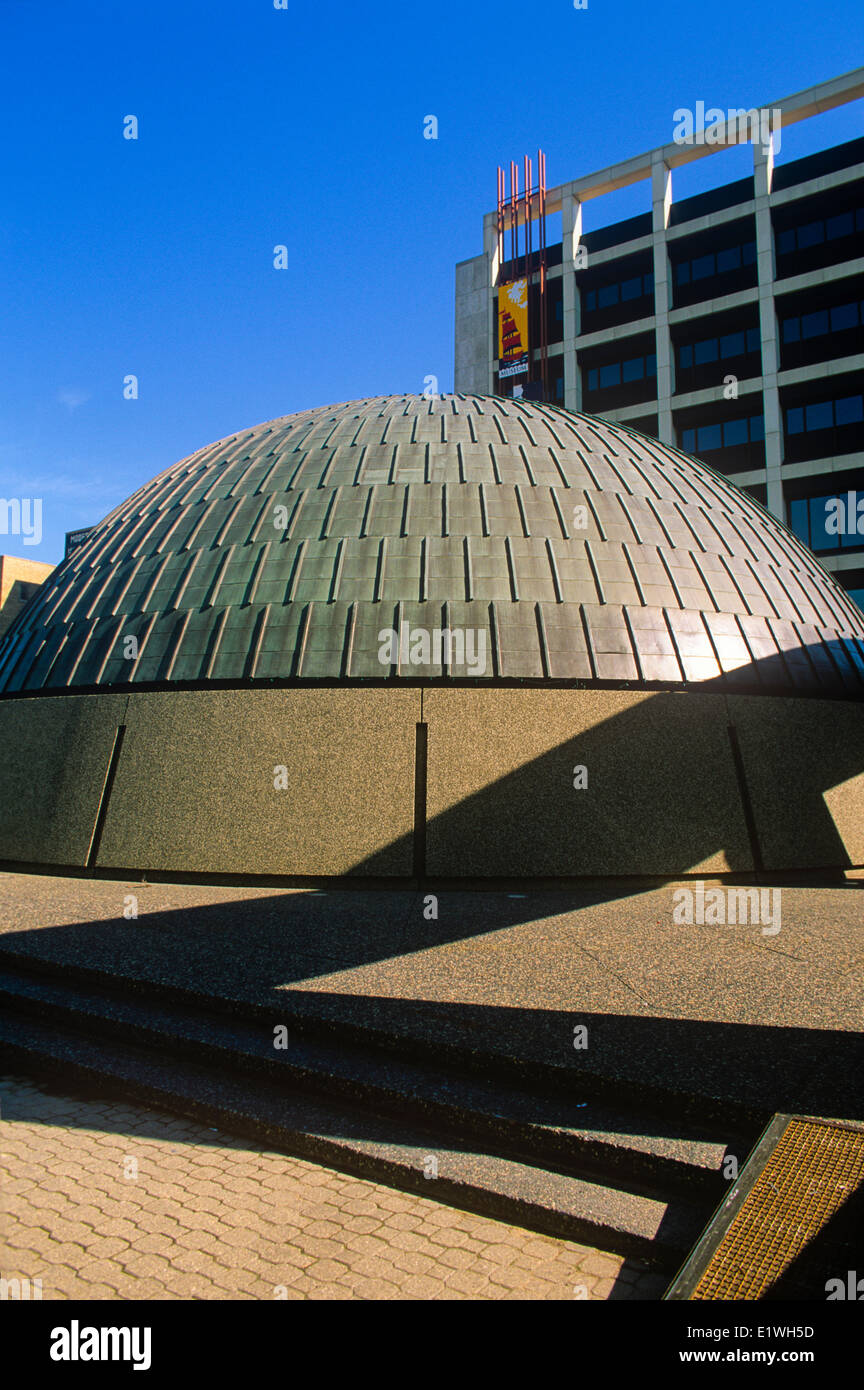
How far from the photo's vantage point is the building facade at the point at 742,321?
Result: 4500cm

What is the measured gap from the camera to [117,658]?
1533cm

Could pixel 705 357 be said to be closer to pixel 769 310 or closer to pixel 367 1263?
pixel 769 310

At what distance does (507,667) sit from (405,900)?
3.98 metres

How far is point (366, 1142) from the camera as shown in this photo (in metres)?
5.54

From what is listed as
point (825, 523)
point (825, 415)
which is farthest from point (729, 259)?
point (825, 523)

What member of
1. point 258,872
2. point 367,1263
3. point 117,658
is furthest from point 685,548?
point 367,1263

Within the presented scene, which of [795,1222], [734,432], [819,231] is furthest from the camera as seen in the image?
[734,432]

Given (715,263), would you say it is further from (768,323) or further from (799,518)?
(799,518)

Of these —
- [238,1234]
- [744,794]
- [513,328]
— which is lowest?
[238,1234]

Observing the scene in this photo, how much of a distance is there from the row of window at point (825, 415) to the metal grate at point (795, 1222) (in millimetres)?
48353

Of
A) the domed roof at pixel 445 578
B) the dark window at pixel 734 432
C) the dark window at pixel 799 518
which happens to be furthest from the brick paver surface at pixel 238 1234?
the dark window at pixel 734 432

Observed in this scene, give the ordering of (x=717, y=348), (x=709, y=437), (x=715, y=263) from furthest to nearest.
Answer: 1. (x=715, y=263)
2. (x=717, y=348)
3. (x=709, y=437)

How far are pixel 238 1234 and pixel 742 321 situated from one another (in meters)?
53.2

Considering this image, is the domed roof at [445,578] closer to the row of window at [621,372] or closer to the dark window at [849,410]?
the dark window at [849,410]
